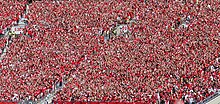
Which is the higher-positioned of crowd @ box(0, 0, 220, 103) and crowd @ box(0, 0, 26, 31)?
crowd @ box(0, 0, 26, 31)

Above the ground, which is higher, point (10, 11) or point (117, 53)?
point (10, 11)

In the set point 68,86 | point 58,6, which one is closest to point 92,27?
point 58,6

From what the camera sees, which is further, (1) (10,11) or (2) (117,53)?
(1) (10,11)

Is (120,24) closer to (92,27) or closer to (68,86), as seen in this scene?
(92,27)

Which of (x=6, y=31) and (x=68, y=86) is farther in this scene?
(x=6, y=31)

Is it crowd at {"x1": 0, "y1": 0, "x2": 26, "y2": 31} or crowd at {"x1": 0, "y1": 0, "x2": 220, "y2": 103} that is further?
crowd at {"x1": 0, "y1": 0, "x2": 26, "y2": 31}

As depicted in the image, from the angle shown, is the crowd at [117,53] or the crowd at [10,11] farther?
the crowd at [10,11]

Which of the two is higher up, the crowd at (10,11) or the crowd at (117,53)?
the crowd at (10,11)

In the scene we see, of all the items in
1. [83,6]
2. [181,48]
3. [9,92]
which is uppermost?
[83,6]
